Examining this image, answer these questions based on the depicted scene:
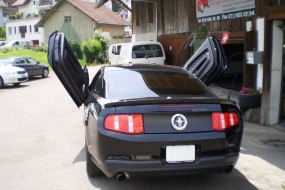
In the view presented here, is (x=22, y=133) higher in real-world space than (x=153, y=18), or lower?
lower

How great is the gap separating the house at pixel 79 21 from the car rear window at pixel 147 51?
25.3m

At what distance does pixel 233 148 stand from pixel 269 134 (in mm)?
3679

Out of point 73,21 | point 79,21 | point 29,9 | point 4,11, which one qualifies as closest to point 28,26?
point 29,9

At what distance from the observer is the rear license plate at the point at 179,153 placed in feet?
12.3

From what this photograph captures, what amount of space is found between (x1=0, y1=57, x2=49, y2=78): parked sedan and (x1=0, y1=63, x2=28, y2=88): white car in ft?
5.78

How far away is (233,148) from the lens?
4.03 metres

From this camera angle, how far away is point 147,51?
1416 cm

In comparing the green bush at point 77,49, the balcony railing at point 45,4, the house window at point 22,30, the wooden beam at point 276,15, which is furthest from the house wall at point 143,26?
the house window at point 22,30

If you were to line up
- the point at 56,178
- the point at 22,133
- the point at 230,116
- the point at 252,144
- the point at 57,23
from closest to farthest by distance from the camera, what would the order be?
the point at 230,116 < the point at 56,178 < the point at 252,144 < the point at 22,133 < the point at 57,23

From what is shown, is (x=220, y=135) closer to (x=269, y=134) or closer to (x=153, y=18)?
(x=269, y=134)

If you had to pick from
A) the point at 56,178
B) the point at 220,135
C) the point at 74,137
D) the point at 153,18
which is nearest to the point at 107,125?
the point at 220,135

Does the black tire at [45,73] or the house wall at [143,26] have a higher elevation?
the house wall at [143,26]

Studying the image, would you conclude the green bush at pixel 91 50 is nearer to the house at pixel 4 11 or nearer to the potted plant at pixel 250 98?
the potted plant at pixel 250 98

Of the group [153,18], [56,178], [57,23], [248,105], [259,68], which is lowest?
[56,178]
